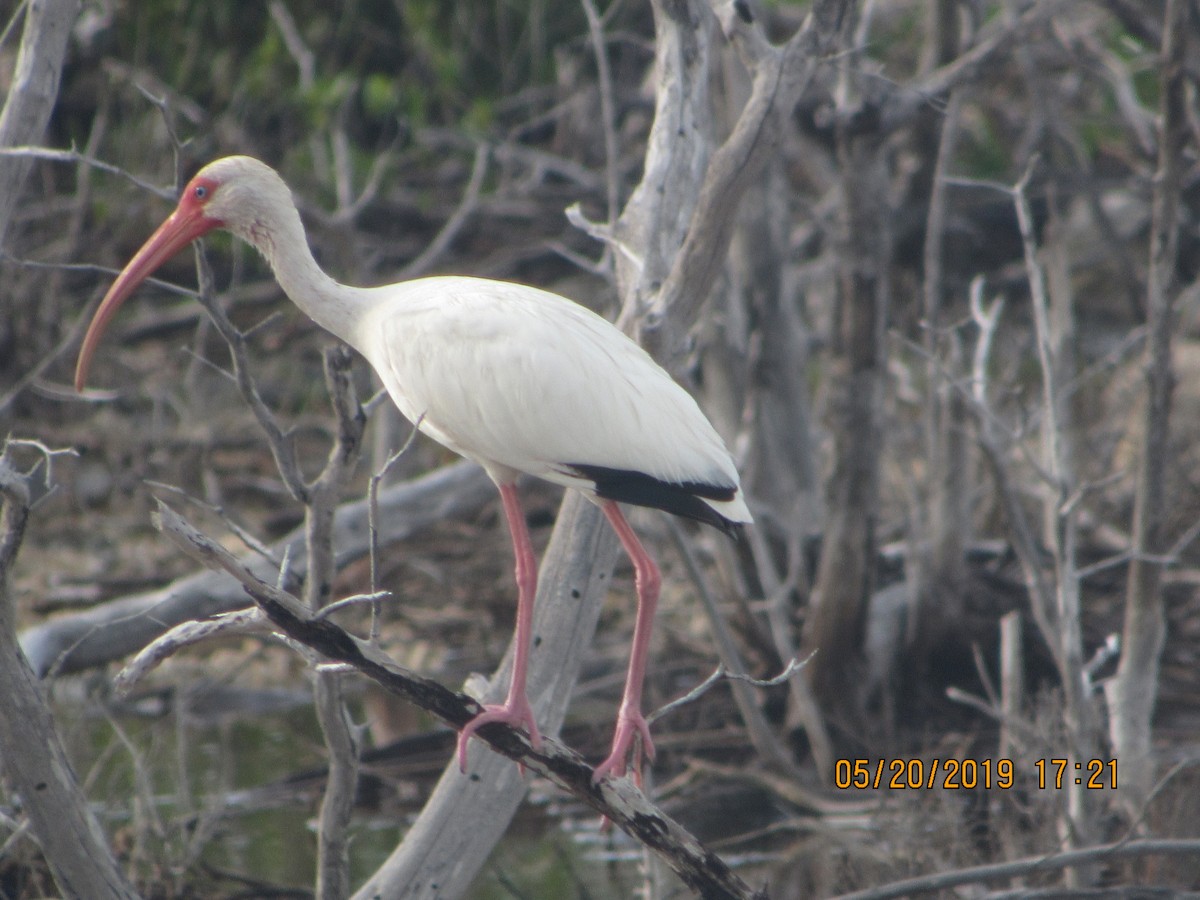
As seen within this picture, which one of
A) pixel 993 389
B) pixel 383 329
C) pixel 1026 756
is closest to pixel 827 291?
pixel 993 389

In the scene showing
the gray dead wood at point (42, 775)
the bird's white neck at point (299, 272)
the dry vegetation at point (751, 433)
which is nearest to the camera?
the gray dead wood at point (42, 775)

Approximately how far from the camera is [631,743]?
440 cm

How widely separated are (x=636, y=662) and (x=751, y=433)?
3965 mm

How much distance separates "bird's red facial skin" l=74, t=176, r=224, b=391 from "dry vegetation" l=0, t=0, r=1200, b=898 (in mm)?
433

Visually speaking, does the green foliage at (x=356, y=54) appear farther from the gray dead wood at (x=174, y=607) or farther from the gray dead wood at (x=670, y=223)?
the gray dead wood at (x=670, y=223)

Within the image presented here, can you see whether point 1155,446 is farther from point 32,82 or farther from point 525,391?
point 32,82

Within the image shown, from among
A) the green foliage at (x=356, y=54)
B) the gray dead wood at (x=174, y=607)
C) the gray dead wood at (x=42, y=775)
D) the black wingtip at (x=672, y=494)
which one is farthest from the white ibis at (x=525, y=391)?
the green foliage at (x=356, y=54)

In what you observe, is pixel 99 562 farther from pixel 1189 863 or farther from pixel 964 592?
pixel 1189 863

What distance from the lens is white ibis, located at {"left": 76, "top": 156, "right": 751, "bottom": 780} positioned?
4172 millimetres

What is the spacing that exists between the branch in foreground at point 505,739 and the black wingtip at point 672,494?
2.37 feet

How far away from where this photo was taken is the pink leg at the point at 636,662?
429cm

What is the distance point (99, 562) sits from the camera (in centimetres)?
1024

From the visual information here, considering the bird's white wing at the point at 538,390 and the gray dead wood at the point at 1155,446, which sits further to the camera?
the gray dead wood at the point at 1155,446
